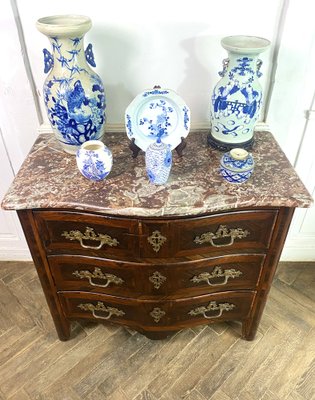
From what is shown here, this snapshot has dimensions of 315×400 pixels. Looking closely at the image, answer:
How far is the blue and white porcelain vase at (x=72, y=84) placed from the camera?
1063mm

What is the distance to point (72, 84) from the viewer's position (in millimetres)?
1088

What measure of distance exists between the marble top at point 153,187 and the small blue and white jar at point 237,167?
0.07 ft

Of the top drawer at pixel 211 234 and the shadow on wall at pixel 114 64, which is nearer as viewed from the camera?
the top drawer at pixel 211 234

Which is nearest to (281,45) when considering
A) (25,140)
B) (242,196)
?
(242,196)

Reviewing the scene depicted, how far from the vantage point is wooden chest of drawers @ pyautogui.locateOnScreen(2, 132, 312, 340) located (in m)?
1.03

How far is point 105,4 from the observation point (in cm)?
115

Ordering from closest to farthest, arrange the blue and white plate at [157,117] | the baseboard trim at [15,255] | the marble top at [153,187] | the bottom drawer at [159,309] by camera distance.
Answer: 1. the marble top at [153,187]
2. the blue and white plate at [157,117]
3. the bottom drawer at [159,309]
4. the baseboard trim at [15,255]

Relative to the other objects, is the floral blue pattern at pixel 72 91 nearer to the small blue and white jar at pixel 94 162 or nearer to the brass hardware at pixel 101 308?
the small blue and white jar at pixel 94 162

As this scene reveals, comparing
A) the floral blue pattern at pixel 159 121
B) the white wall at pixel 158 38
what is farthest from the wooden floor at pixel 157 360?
the white wall at pixel 158 38

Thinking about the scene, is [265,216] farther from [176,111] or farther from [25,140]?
[25,140]

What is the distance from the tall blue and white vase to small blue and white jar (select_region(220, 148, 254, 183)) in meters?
0.12

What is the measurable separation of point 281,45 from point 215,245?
0.73 m

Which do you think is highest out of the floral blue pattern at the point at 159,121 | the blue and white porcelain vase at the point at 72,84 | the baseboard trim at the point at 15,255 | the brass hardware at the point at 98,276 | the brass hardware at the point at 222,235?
the blue and white porcelain vase at the point at 72,84

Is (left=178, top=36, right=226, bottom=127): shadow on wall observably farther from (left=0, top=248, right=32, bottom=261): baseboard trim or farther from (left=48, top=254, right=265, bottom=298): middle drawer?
(left=0, top=248, right=32, bottom=261): baseboard trim
